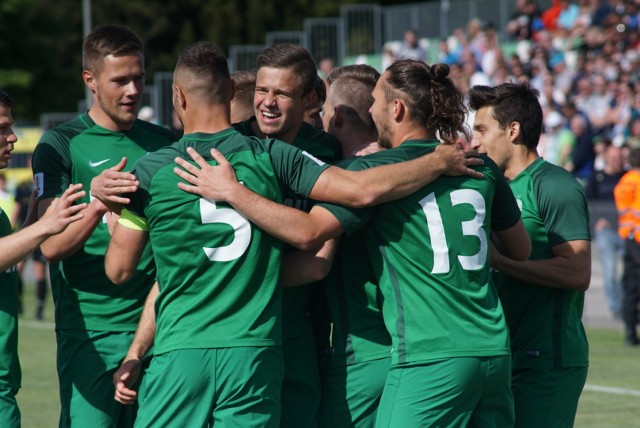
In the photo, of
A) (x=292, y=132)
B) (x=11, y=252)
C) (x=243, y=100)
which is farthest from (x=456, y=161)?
(x=11, y=252)

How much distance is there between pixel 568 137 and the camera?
18781 mm

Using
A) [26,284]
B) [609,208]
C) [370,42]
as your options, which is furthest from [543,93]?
[26,284]

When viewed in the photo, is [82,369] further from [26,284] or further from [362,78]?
[26,284]

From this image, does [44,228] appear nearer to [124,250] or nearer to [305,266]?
[124,250]

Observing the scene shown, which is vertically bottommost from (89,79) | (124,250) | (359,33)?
(124,250)

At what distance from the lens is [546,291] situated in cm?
552

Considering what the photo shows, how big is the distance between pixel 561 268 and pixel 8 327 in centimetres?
273

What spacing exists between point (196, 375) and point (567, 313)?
6.99 feet

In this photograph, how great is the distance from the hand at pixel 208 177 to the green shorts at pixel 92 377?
144 cm

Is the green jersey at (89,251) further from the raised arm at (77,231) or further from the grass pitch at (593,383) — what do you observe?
the grass pitch at (593,383)

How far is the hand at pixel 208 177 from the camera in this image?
4352mm

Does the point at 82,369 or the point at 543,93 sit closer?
the point at 82,369

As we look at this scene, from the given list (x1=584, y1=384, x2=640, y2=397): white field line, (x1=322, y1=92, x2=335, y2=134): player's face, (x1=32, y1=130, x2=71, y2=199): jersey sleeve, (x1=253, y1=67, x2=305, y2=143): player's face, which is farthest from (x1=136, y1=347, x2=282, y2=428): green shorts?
(x1=584, y1=384, x2=640, y2=397): white field line

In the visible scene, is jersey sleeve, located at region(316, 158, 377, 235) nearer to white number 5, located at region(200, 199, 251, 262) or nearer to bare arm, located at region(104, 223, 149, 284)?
white number 5, located at region(200, 199, 251, 262)
